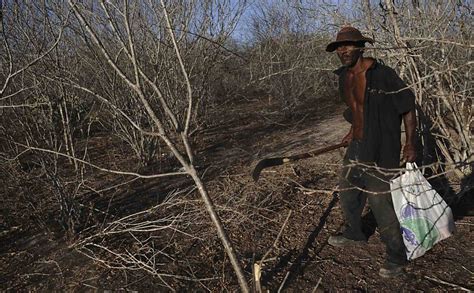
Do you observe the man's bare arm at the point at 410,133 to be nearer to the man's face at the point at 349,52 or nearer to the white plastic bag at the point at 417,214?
the white plastic bag at the point at 417,214

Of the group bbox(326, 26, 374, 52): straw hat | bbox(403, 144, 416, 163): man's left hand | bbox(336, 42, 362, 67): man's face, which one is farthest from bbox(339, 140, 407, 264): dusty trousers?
bbox(326, 26, 374, 52): straw hat

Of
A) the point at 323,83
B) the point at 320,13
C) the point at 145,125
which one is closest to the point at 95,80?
the point at 145,125

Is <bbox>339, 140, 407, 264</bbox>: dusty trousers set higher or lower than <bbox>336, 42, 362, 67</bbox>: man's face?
lower

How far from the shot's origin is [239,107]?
1130cm

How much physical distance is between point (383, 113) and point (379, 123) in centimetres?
7

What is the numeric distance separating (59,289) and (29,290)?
0.20 metres

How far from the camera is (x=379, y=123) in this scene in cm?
268

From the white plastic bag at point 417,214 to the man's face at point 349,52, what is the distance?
802 millimetres

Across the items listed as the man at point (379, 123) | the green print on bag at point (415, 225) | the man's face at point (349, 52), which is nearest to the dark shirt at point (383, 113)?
the man at point (379, 123)

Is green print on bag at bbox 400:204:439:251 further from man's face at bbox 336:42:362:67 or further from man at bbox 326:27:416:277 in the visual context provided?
man's face at bbox 336:42:362:67

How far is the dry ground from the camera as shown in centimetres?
275

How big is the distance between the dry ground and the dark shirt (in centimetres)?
42

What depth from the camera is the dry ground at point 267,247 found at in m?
2.75

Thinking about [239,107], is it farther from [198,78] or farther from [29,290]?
[29,290]
